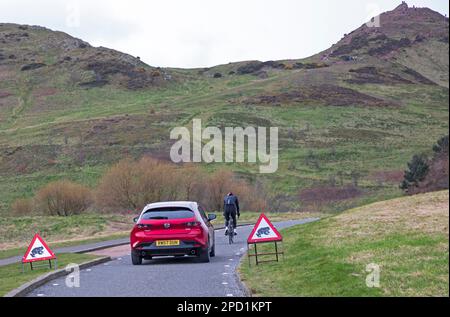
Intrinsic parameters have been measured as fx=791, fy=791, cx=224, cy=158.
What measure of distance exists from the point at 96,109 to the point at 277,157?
42.2m

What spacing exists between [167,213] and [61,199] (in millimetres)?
35504

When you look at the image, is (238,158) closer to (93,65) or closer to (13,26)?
(93,65)

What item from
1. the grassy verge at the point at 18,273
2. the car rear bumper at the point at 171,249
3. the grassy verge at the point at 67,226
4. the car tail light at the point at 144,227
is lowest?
the grassy verge at the point at 67,226

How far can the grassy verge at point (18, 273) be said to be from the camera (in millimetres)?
15656

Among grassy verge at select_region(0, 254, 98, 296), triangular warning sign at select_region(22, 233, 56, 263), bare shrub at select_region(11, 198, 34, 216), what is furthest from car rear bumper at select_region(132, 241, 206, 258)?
bare shrub at select_region(11, 198, 34, 216)

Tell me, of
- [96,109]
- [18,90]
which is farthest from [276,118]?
[18,90]

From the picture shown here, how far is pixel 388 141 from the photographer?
91.2 meters

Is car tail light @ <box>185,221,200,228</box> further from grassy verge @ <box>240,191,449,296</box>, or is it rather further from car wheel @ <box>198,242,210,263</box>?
grassy verge @ <box>240,191,449,296</box>

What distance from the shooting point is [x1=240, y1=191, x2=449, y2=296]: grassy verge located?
11.8m

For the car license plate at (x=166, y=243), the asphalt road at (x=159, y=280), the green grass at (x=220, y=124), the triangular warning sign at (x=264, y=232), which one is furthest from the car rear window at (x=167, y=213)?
the green grass at (x=220, y=124)

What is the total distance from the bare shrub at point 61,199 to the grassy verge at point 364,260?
104 ft

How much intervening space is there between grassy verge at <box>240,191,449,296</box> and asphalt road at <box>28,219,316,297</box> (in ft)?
1.67

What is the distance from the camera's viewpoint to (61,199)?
52969 mm

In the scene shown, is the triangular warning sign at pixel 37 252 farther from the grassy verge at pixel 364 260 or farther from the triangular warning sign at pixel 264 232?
the triangular warning sign at pixel 264 232
